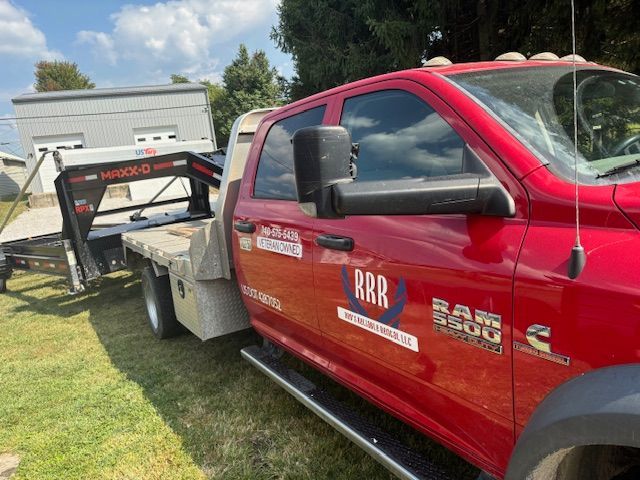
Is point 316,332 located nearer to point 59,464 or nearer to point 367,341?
point 367,341

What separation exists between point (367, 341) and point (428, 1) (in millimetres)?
8603

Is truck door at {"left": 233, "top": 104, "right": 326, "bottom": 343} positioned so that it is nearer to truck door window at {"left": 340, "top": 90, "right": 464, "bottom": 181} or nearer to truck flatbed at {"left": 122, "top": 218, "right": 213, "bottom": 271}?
truck door window at {"left": 340, "top": 90, "right": 464, "bottom": 181}

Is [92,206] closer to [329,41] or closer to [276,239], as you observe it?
[276,239]

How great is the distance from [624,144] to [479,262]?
2.80ft

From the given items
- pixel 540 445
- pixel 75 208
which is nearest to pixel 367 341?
pixel 540 445

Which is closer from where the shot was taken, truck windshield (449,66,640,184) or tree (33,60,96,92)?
truck windshield (449,66,640,184)

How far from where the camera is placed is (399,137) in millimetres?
2252

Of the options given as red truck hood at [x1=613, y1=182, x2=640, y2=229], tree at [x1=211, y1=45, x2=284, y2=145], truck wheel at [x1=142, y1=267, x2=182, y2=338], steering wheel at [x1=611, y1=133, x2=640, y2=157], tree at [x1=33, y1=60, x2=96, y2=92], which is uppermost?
tree at [x1=33, y1=60, x2=96, y2=92]

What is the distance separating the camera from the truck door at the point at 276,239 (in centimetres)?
279

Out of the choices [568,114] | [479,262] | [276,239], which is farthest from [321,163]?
[276,239]

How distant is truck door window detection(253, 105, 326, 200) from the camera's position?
299cm

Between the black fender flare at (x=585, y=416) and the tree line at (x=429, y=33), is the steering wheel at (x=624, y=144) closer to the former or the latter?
the black fender flare at (x=585, y=416)

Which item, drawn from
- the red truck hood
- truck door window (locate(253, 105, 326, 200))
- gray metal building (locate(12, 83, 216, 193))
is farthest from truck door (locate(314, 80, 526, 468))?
gray metal building (locate(12, 83, 216, 193))

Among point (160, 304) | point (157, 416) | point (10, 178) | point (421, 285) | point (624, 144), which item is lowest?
point (157, 416)
